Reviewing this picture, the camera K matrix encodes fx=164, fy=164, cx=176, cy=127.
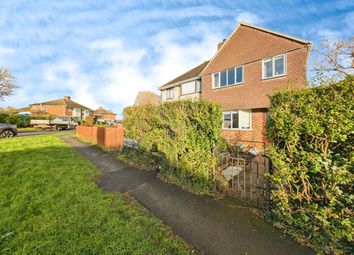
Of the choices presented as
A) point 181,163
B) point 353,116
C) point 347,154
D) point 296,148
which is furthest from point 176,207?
point 353,116

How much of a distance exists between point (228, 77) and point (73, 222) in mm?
14046

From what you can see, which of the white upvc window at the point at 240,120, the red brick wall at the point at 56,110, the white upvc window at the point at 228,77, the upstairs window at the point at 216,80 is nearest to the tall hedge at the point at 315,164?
the white upvc window at the point at 240,120

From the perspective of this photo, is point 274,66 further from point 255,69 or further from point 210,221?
point 210,221

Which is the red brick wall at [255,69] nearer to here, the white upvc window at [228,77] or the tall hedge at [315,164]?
the white upvc window at [228,77]

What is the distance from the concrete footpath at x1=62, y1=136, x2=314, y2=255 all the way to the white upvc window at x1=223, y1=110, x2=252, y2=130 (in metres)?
9.62

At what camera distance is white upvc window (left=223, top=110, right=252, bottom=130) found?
42.2 ft

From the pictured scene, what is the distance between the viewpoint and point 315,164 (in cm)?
269

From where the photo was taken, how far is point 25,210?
3.77 meters

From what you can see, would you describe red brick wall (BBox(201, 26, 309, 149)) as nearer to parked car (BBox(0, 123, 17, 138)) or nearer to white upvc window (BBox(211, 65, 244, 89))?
white upvc window (BBox(211, 65, 244, 89))

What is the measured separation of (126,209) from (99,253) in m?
1.29

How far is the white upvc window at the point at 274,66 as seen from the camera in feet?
35.7

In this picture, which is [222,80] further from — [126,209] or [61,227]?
[61,227]

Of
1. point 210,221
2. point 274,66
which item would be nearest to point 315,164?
point 210,221

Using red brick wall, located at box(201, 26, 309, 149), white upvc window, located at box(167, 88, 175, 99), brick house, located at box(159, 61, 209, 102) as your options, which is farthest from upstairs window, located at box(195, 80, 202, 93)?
white upvc window, located at box(167, 88, 175, 99)
